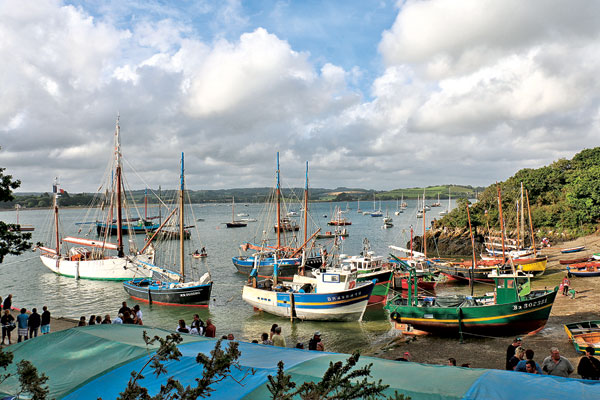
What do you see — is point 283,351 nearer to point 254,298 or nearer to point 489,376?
point 489,376

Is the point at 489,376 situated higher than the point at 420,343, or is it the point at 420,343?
the point at 489,376

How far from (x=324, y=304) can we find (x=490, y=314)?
371 inches

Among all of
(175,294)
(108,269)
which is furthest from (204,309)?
(108,269)

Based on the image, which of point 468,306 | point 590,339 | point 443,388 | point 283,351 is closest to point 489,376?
point 443,388

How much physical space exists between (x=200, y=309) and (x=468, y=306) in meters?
18.6

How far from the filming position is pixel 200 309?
99.4 feet

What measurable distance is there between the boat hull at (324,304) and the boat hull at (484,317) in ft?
14.0

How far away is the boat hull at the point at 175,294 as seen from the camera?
98.9 feet

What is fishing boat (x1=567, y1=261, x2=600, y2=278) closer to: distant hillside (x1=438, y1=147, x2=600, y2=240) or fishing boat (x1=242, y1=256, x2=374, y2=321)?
fishing boat (x1=242, y1=256, x2=374, y2=321)

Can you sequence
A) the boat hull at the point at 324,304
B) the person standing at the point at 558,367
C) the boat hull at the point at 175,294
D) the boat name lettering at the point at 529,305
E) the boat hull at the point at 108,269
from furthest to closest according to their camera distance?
1. the boat hull at the point at 108,269
2. the boat hull at the point at 175,294
3. the boat hull at the point at 324,304
4. the boat name lettering at the point at 529,305
5. the person standing at the point at 558,367

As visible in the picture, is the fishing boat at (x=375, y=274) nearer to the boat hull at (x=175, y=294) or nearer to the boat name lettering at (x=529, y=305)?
the boat name lettering at (x=529, y=305)

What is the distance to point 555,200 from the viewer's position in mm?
69625

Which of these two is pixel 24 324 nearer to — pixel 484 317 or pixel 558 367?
pixel 558 367

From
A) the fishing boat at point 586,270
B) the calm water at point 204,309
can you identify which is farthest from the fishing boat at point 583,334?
the fishing boat at point 586,270
